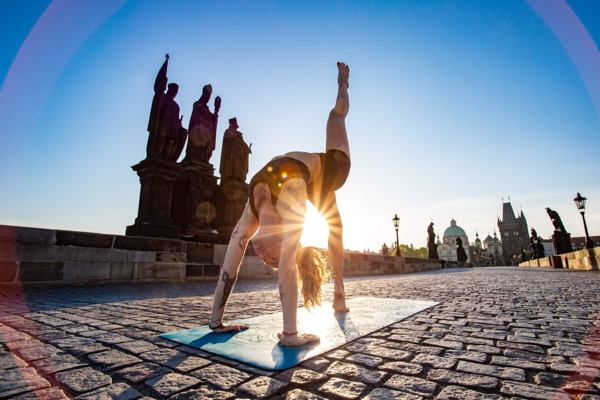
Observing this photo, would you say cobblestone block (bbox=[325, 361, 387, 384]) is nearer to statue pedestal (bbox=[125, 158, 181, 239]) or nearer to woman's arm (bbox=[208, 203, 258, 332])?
woman's arm (bbox=[208, 203, 258, 332])

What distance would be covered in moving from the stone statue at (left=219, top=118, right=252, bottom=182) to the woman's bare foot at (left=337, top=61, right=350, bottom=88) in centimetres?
834

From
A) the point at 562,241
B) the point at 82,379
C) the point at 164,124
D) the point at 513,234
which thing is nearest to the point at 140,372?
the point at 82,379

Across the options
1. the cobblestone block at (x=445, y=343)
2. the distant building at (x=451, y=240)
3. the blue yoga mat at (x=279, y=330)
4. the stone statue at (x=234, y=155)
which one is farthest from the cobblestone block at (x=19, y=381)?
the distant building at (x=451, y=240)

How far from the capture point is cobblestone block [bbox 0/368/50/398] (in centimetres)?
140

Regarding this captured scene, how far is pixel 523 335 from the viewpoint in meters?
2.35

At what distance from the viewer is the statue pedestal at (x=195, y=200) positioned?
976 centimetres

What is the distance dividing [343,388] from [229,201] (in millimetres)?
9919

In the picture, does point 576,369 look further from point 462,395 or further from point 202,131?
point 202,131

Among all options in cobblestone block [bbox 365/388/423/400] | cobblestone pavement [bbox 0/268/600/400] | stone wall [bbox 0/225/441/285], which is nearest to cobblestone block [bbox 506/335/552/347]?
cobblestone pavement [bbox 0/268/600/400]

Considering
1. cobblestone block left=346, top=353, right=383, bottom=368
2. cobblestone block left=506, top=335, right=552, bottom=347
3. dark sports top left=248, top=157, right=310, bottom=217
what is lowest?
cobblestone block left=506, top=335, right=552, bottom=347

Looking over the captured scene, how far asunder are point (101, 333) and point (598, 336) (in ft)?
12.7

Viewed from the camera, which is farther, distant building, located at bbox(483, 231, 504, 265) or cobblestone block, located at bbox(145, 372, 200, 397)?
distant building, located at bbox(483, 231, 504, 265)

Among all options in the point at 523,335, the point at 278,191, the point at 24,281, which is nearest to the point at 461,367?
the point at 523,335

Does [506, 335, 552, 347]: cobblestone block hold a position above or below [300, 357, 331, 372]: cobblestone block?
below
